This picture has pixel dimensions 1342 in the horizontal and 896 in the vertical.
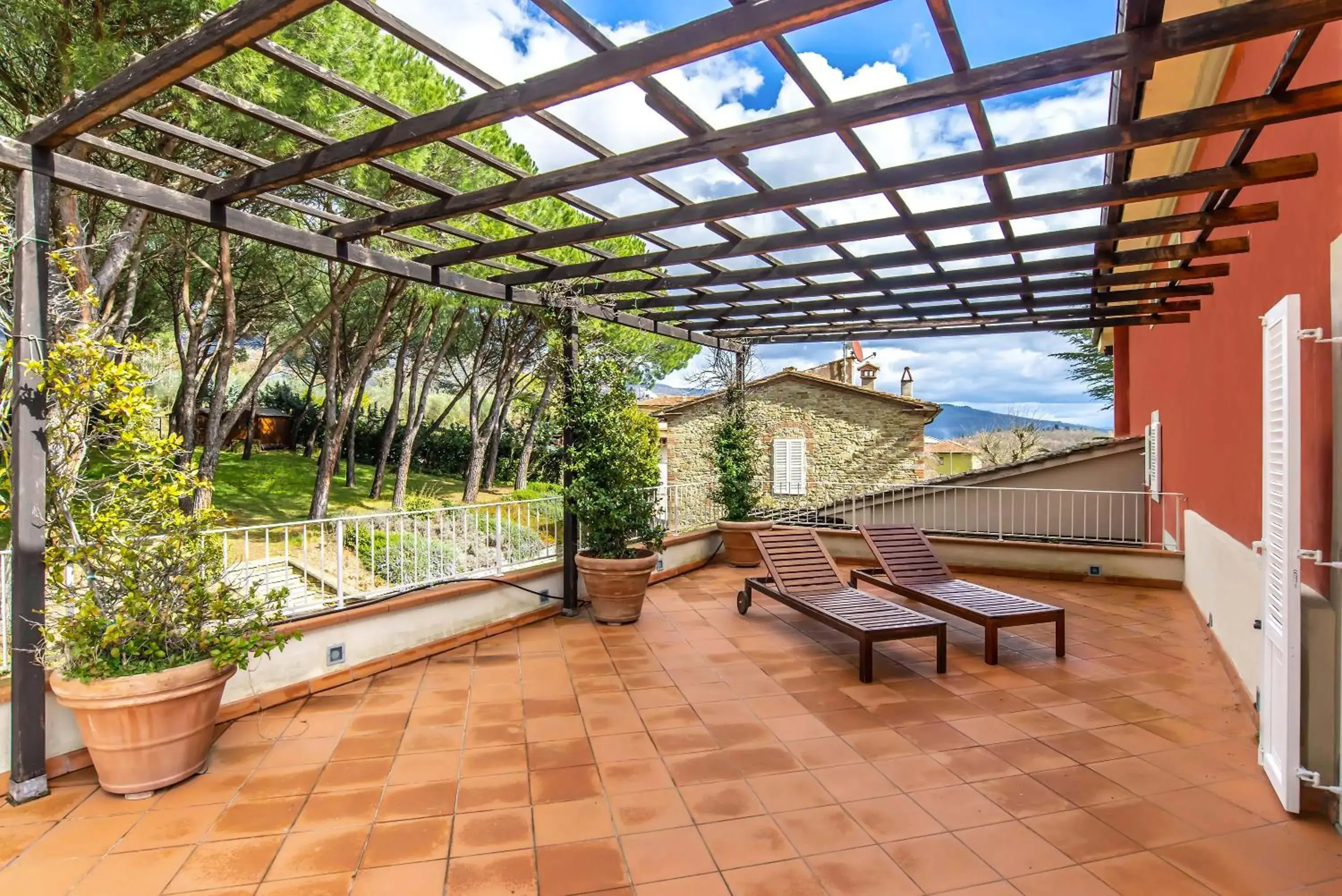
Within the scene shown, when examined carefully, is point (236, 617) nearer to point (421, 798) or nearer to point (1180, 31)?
point (421, 798)

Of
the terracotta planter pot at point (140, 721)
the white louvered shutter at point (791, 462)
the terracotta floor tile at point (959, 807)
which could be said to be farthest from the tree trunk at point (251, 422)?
the terracotta floor tile at point (959, 807)

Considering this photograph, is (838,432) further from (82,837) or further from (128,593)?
(82,837)

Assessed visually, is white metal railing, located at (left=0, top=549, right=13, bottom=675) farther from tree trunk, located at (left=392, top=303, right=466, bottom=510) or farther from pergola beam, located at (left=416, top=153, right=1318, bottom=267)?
tree trunk, located at (left=392, top=303, right=466, bottom=510)

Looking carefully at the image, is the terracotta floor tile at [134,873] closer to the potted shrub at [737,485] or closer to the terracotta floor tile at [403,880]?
the terracotta floor tile at [403,880]

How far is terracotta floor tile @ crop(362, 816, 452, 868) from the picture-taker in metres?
2.59

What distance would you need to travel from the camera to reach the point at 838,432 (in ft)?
52.9

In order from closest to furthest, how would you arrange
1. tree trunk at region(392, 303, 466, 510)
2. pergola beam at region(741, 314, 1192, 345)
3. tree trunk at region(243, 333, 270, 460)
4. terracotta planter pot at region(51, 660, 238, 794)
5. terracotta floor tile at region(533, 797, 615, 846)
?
terracotta floor tile at region(533, 797, 615, 846) → terracotta planter pot at region(51, 660, 238, 794) → pergola beam at region(741, 314, 1192, 345) → tree trunk at region(392, 303, 466, 510) → tree trunk at region(243, 333, 270, 460)

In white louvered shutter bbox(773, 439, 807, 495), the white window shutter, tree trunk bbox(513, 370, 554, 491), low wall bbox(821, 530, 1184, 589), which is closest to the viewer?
low wall bbox(821, 530, 1184, 589)

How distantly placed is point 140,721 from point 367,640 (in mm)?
1678

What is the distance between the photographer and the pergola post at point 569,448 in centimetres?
623

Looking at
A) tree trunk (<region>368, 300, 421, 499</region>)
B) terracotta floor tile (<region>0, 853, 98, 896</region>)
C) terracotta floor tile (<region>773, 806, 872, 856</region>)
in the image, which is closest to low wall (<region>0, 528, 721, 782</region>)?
terracotta floor tile (<region>0, 853, 98, 896</region>)

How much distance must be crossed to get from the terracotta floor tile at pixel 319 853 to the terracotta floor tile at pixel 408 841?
46 mm

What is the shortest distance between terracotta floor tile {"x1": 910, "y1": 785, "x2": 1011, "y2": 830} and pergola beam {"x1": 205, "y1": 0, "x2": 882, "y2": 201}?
311cm

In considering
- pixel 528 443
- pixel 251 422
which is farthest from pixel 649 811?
pixel 251 422
